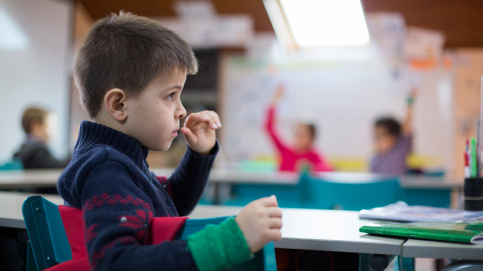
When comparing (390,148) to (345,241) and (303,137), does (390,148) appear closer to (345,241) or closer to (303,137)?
(303,137)

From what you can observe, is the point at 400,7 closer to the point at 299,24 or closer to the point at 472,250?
the point at 299,24

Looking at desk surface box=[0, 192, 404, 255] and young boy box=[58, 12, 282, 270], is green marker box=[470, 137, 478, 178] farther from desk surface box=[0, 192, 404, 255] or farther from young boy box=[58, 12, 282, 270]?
young boy box=[58, 12, 282, 270]

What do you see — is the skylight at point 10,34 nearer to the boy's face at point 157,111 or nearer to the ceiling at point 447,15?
the ceiling at point 447,15

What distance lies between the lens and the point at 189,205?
1.36 m

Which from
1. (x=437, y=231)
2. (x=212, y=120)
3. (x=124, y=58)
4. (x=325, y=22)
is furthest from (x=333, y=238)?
(x=325, y=22)

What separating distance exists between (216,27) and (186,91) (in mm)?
886

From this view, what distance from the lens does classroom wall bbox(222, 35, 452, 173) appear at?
5.97m

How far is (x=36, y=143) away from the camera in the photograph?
417 centimetres

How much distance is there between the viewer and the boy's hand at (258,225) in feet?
2.59

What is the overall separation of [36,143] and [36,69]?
2001 mm

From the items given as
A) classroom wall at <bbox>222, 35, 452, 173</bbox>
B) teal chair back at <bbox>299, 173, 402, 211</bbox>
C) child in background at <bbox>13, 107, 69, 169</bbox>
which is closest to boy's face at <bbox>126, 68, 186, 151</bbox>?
teal chair back at <bbox>299, 173, 402, 211</bbox>

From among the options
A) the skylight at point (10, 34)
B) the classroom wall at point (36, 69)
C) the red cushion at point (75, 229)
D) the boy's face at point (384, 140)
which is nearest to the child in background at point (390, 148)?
the boy's face at point (384, 140)

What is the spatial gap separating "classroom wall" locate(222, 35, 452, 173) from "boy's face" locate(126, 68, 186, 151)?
5.27m

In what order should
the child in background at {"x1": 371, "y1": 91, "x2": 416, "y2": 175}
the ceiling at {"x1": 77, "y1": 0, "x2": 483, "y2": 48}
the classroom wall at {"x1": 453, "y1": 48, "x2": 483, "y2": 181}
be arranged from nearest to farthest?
the child in background at {"x1": 371, "y1": 91, "x2": 416, "y2": 175} → the ceiling at {"x1": 77, "y1": 0, "x2": 483, "y2": 48} → the classroom wall at {"x1": 453, "y1": 48, "x2": 483, "y2": 181}
